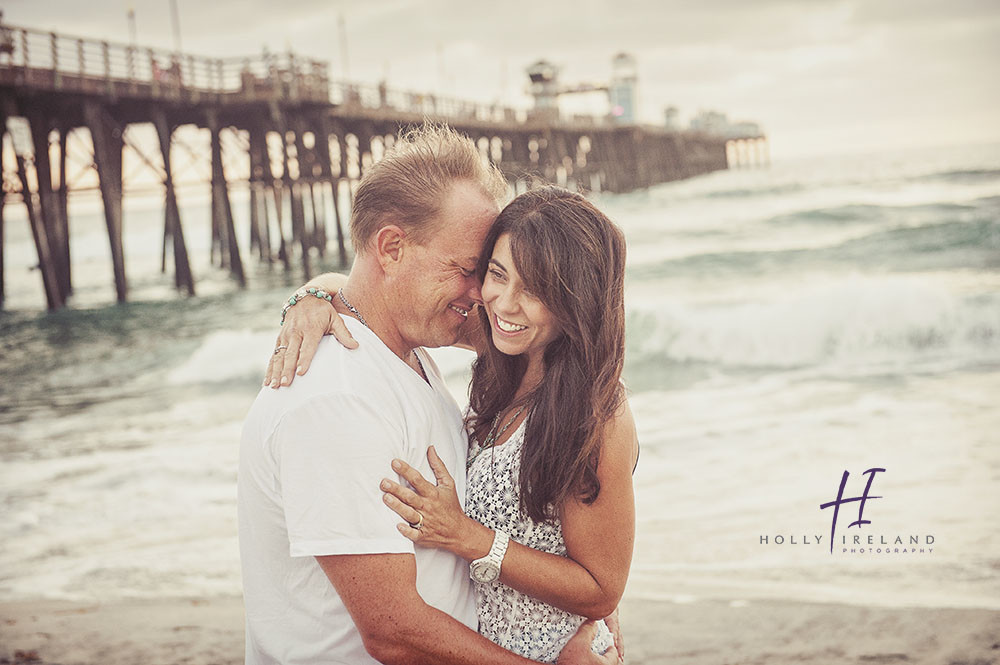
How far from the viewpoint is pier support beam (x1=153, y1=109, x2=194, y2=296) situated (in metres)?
19.4

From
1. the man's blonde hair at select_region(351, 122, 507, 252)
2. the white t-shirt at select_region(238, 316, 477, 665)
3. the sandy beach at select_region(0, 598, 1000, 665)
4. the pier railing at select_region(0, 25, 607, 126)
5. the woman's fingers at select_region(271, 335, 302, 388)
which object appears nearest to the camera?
the white t-shirt at select_region(238, 316, 477, 665)

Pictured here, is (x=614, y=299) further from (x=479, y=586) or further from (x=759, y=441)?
(x=759, y=441)

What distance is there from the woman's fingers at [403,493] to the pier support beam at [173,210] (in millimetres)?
18934

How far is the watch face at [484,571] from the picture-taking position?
2.08 metres

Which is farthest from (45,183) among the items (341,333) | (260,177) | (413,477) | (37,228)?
(413,477)

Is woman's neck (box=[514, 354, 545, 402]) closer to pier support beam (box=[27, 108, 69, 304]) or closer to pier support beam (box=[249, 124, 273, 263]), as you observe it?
pier support beam (box=[27, 108, 69, 304])

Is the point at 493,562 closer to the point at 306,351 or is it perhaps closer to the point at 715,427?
the point at 306,351

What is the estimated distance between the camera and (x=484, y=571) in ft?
6.87

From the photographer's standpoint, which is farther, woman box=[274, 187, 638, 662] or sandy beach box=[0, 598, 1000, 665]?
sandy beach box=[0, 598, 1000, 665]

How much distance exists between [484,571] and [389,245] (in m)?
0.78

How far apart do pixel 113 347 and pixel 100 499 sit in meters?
10.00

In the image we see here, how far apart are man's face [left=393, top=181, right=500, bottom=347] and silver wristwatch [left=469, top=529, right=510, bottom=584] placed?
0.51m

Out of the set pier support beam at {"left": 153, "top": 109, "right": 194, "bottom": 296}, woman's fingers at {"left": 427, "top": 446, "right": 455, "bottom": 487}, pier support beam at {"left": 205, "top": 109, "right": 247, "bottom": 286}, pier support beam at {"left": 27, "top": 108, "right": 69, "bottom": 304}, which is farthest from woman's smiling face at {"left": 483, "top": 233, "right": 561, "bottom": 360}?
pier support beam at {"left": 205, "top": 109, "right": 247, "bottom": 286}

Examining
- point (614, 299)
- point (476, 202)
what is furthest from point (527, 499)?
point (476, 202)
